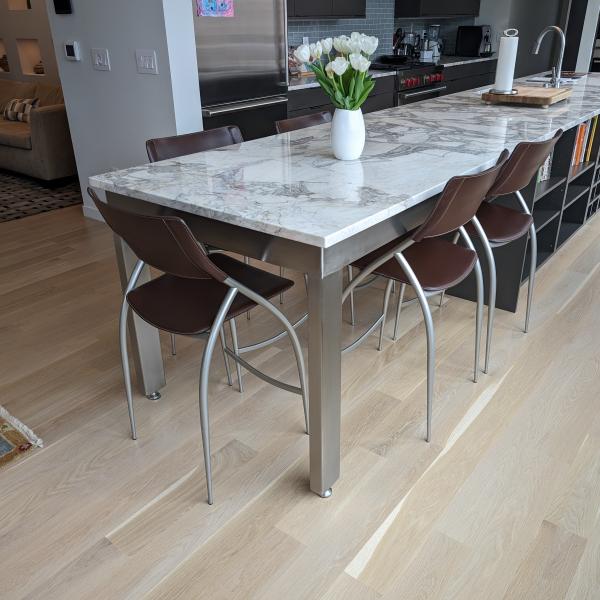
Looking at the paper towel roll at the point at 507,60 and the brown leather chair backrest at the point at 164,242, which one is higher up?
the paper towel roll at the point at 507,60

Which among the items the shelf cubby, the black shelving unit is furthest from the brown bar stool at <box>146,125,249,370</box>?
the shelf cubby

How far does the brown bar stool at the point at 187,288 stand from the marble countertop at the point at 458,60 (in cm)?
461

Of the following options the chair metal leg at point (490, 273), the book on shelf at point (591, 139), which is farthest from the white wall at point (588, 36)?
the chair metal leg at point (490, 273)

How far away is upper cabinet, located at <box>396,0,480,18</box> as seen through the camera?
18.5 feet

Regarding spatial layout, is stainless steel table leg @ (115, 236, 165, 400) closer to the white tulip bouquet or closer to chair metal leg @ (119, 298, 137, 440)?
chair metal leg @ (119, 298, 137, 440)

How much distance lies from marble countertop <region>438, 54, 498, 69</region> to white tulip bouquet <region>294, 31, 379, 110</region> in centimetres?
416

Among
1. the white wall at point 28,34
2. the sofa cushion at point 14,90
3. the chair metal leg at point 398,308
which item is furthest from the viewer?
the white wall at point 28,34

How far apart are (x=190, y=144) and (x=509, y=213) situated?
143cm

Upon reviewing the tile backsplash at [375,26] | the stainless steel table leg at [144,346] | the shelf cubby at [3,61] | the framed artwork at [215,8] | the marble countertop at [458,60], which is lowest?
the stainless steel table leg at [144,346]

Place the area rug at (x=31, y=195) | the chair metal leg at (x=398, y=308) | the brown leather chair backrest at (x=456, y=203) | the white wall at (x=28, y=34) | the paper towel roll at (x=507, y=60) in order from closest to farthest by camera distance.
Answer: the brown leather chair backrest at (x=456, y=203), the chair metal leg at (x=398, y=308), the paper towel roll at (x=507, y=60), the area rug at (x=31, y=195), the white wall at (x=28, y=34)

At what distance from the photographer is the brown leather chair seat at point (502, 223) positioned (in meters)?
2.35

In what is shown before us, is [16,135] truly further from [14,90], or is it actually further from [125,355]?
[125,355]

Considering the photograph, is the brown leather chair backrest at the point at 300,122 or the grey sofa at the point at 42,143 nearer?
the brown leather chair backrest at the point at 300,122

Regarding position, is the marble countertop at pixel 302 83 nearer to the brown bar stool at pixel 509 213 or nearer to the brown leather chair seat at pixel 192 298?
the brown bar stool at pixel 509 213
